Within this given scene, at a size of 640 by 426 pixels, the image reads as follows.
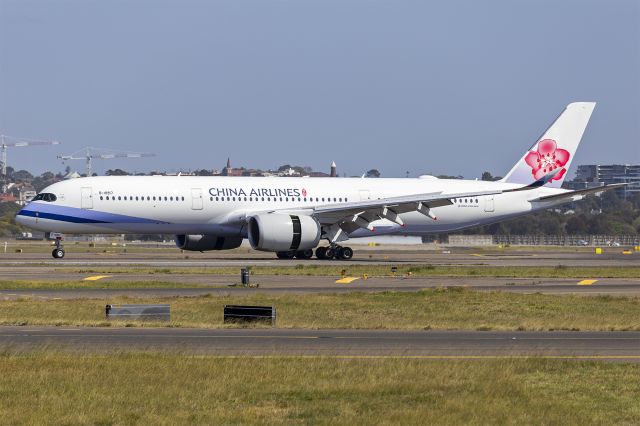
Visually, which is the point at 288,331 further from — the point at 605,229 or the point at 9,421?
the point at 605,229

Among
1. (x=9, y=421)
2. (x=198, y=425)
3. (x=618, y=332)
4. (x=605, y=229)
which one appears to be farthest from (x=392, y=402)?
(x=605, y=229)

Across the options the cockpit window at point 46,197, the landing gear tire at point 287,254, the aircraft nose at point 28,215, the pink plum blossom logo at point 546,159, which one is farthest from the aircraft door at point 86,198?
the pink plum blossom logo at point 546,159

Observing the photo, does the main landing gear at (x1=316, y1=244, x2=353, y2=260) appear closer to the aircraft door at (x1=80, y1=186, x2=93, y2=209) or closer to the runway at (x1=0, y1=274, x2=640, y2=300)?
the aircraft door at (x1=80, y1=186, x2=93, y2=209)

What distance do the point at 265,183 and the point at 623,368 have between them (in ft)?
153

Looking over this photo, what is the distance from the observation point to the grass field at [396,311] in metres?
29.3

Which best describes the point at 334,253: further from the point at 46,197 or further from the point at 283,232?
the point at 46,197

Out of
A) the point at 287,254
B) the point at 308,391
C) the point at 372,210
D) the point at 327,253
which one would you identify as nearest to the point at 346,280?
the point at 372,210

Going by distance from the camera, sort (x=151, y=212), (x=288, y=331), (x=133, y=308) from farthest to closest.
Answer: (x=151, y=212)
(x=133, y=308)
(x=288, y=331)

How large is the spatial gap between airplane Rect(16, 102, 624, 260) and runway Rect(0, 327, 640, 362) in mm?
33624

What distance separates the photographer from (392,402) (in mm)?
16781

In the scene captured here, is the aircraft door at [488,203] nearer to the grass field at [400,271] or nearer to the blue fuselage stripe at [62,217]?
the grass field at [400,271]

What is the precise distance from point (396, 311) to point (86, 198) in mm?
32284

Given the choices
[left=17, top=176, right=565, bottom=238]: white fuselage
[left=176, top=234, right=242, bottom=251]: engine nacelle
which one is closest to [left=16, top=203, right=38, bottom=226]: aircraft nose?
[left=17, top=176, right=565, bottom=238]: white fuselage

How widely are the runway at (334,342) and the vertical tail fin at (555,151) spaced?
47071mm
